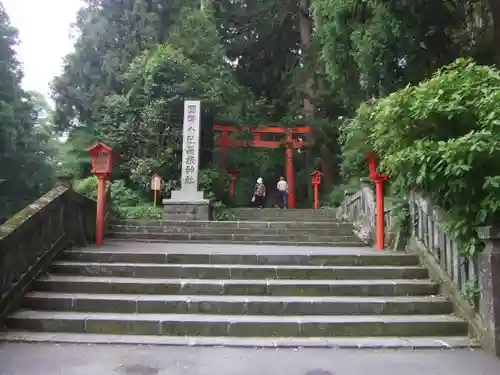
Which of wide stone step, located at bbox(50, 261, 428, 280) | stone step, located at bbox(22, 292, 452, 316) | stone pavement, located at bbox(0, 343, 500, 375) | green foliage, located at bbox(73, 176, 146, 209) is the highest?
green foliage, located at bbox(73, 176, 146, 209)

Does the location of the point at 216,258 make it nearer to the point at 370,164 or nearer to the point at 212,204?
the point at 370,164

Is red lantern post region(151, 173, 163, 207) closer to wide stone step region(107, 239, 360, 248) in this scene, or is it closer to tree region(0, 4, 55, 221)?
wide stone step region(107, 239, 360, 248)

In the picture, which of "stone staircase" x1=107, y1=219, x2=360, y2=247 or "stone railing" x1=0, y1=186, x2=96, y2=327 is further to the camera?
"stone staircase" x1=107, y1=219, x2=360, y2=247

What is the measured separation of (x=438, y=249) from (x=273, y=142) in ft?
40.7

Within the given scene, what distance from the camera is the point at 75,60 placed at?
18.9 m

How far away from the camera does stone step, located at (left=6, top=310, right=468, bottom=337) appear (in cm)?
505

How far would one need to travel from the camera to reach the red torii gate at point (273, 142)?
16844 millimetres

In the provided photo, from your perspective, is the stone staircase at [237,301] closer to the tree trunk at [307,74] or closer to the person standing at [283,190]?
the person standing at [283,190]

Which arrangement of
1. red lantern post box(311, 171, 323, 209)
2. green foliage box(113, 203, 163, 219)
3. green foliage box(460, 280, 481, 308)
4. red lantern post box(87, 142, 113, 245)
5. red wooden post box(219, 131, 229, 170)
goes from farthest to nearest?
red lantern post box(311, 171, 323, 209)
red wooden post box(219, 131, 229, 170)
green foliage box(113, 203, 163, 219)
red lantern post box(87, 142, 113, 245)
green foliage box(460, 280, 481, 308)

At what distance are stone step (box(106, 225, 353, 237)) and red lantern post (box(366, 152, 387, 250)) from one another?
6.00ft

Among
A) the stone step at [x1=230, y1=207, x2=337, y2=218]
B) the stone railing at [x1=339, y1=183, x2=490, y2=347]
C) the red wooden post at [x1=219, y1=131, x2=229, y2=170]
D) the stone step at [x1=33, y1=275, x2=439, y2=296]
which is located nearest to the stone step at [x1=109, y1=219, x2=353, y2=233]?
the stone railing at [x1=339, y1=183, x2=490, y2=347]

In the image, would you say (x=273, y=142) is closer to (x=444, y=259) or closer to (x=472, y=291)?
(x=444, y=259)

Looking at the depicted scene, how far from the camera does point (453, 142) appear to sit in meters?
4.46

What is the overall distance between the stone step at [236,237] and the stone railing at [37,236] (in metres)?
1.28
